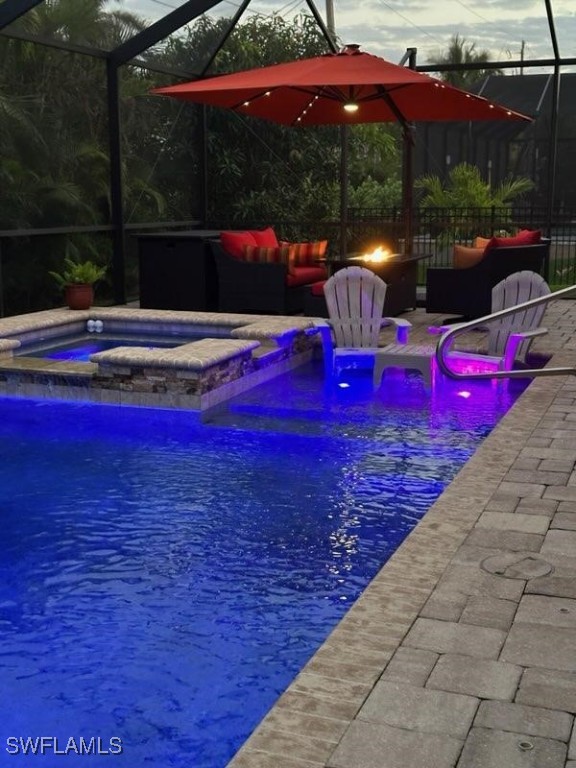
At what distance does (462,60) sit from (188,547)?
10.5 m

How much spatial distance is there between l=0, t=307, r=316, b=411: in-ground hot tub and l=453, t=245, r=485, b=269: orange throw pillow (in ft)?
7.50

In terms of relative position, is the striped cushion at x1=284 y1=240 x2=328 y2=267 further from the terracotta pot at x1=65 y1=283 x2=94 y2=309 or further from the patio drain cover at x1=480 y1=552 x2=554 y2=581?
the patio drain cover at x1=480 y1=552 x2=554 y2=581

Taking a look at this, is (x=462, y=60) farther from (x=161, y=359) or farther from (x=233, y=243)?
(x=161, y=359)

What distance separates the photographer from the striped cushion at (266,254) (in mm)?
10523

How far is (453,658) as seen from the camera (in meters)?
2.76

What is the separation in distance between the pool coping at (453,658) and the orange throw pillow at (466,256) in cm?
609

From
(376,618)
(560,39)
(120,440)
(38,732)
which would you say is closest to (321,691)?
(376,618)

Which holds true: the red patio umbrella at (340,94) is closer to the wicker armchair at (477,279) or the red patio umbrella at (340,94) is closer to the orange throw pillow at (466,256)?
the orange throw pillow at (466,256)

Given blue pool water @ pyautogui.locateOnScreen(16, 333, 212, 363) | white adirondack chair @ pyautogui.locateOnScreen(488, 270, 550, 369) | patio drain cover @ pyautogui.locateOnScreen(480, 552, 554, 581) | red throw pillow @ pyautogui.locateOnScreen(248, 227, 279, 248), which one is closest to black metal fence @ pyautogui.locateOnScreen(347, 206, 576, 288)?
red throw pillow @ pyautogui.locateOnScreen(248, 227, 279, 248)

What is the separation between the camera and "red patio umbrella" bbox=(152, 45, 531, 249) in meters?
8.90

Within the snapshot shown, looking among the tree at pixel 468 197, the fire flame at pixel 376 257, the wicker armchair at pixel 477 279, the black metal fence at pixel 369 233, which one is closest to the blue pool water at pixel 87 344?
the black metal fence at pixel 369 233

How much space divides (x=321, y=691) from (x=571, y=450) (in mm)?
2985

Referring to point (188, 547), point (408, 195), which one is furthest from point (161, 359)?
point (408, 195)

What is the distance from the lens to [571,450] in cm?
515
